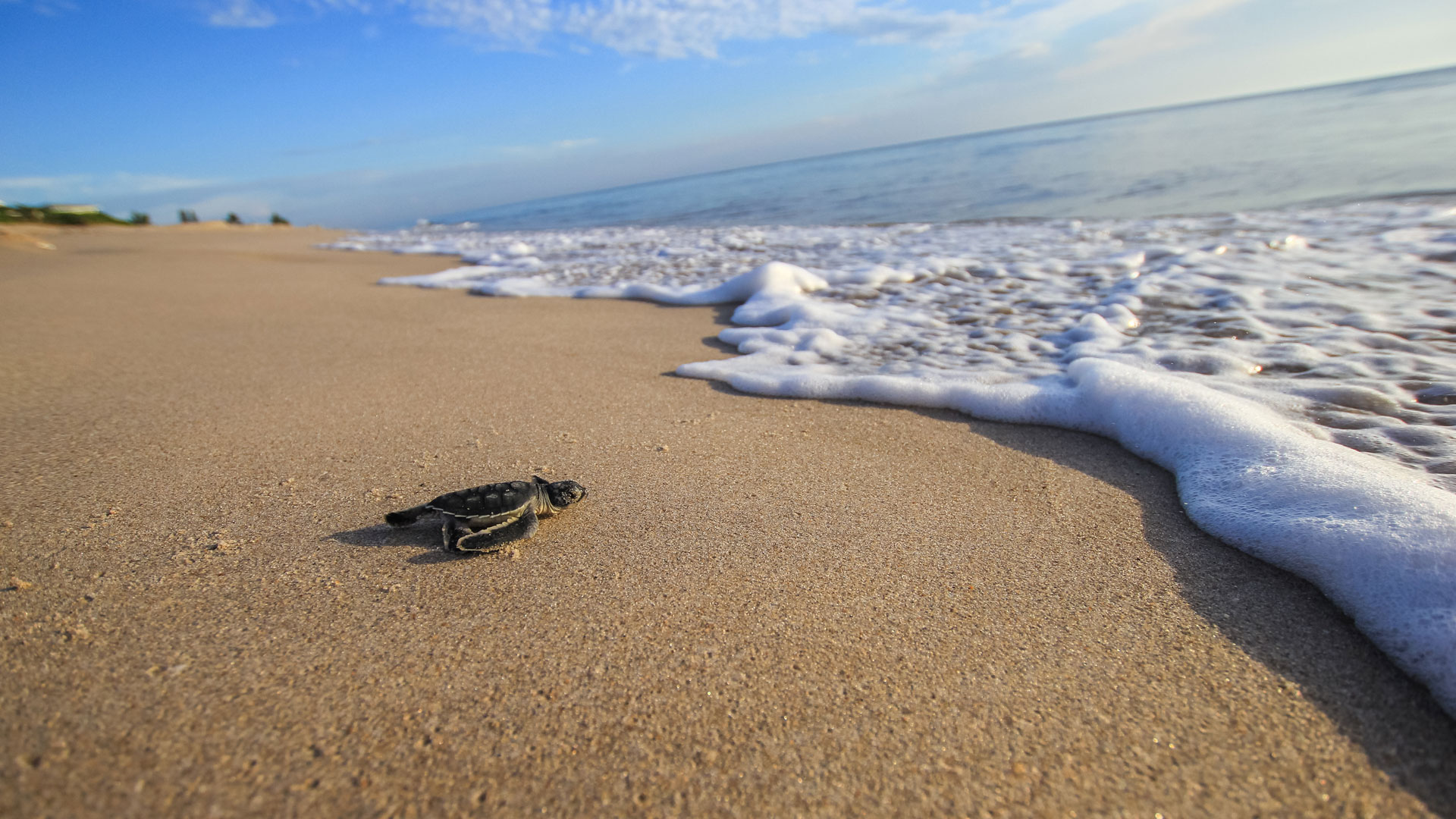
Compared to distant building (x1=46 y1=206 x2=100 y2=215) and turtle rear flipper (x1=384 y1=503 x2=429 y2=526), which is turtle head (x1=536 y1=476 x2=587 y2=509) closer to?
turtle rear flipper (x1=384 y1=503 x2=429 y2=526)

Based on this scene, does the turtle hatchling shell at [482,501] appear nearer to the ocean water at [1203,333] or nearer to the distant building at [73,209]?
the ocean water at [1203,333]

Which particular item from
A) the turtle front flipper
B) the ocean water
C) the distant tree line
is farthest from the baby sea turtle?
the distant tree line

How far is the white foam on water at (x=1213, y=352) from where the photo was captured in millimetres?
1479

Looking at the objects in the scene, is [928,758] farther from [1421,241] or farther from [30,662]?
[1421,241]

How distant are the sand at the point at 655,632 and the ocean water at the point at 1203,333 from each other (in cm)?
14

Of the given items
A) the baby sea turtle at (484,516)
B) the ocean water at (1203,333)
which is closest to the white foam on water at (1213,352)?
the ocean water at (1203,333)

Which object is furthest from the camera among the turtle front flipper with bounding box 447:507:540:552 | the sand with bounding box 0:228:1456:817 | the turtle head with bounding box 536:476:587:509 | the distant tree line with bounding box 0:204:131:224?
the distant tree line with bounding box 0:204:131:224

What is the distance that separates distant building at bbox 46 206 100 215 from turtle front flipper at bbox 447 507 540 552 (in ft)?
38.7

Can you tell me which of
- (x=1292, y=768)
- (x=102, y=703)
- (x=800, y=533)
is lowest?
(x=1292, y=768)

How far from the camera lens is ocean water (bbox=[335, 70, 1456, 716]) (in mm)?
1522

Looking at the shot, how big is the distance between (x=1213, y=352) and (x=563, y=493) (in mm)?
2787

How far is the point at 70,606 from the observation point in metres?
1.26

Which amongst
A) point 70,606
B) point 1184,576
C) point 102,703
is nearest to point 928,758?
point 1184,576

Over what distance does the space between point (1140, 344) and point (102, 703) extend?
3.63 m
